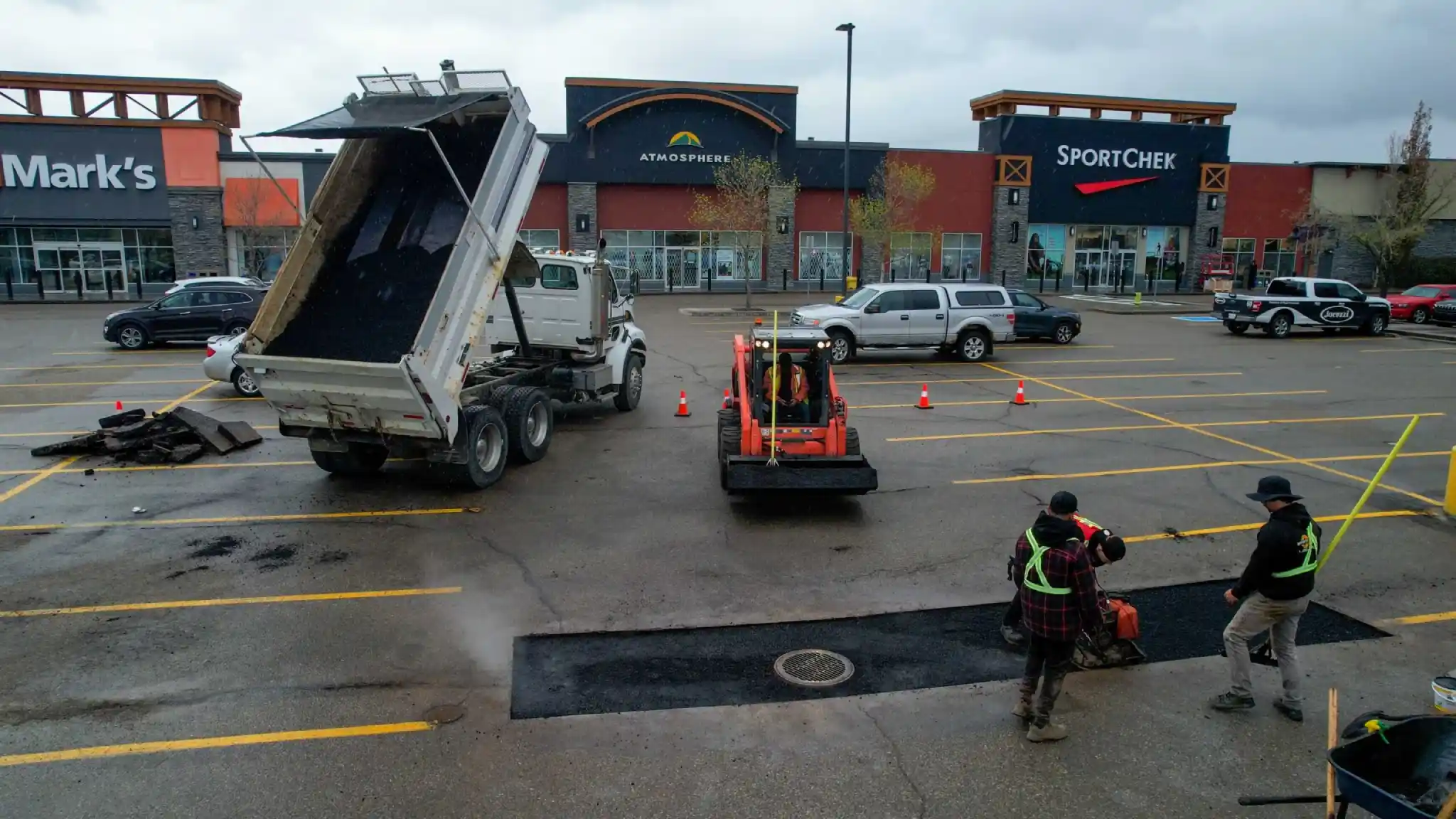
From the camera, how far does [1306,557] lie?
576cm

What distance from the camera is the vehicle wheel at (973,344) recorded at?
22.2 meters

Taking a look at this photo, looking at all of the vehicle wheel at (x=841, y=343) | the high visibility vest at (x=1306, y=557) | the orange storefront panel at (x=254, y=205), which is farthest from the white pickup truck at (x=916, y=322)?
the orange storefront panel at (x=254, y=205)

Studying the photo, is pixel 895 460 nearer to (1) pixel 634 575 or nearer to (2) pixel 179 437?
(1) pixel 634 575

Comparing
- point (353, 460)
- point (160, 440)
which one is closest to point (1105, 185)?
point (353, 460)

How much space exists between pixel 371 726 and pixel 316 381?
492cm

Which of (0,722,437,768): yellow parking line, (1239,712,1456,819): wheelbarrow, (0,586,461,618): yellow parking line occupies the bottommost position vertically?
(0,722,437,768): yellow parking line

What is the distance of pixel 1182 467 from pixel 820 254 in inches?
1327

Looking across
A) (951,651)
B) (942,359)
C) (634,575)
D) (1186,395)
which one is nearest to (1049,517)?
(951,651)

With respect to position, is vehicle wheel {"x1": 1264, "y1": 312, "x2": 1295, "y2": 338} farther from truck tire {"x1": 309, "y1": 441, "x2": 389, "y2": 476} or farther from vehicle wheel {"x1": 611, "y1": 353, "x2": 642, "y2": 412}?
truck tire {"x1": 309, "y1": 441, "x2": 389, "y2": 476}

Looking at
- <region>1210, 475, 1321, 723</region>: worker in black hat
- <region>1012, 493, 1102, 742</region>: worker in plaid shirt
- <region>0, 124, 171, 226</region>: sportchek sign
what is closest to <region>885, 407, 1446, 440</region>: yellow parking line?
<region>1210, 475, 1321, 723</region>: worker in black hat

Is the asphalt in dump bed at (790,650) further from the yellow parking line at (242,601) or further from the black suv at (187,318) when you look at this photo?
the black suv at (187,318)

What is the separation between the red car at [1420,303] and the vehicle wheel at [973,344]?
20271 mm

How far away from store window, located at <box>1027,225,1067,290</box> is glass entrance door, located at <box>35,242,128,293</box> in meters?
42.1

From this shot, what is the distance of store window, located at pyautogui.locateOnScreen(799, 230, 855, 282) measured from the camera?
44.7 metres
